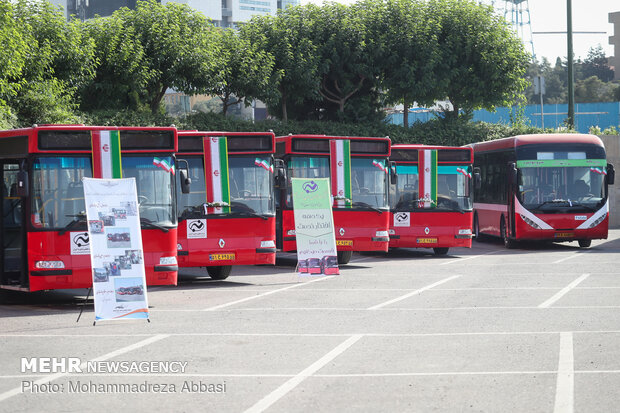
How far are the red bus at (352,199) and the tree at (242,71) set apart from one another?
13.9 metres

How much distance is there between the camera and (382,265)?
2469cm

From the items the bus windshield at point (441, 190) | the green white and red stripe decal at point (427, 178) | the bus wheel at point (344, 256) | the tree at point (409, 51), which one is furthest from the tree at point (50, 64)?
the tree at point (409, 51)

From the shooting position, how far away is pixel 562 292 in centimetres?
1706

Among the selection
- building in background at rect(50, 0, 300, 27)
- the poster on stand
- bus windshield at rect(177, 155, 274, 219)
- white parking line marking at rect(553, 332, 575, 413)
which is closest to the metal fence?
building in background at rect(50, 0, 300, 27)

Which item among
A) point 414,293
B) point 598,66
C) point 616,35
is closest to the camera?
point 414,293

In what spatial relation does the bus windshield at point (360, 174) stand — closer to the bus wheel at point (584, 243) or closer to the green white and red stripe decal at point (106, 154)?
the green white and red stripe decal at point (106, 154)

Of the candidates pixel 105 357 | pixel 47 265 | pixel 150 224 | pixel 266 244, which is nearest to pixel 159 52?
pixel 266 244

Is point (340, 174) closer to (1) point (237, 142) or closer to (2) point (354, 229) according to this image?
(2) point (354, 229)

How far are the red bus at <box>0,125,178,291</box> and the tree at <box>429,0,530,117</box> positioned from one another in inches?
1091

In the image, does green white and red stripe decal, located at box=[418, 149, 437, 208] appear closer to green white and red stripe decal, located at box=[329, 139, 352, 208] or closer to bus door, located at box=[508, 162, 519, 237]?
bus door, located at box=[508, 162, 519, 237]

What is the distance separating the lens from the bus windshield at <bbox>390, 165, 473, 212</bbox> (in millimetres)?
27547

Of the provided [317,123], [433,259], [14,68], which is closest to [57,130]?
[14,68]

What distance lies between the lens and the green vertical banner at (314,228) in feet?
67.3

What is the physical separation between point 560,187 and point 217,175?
522 inches
